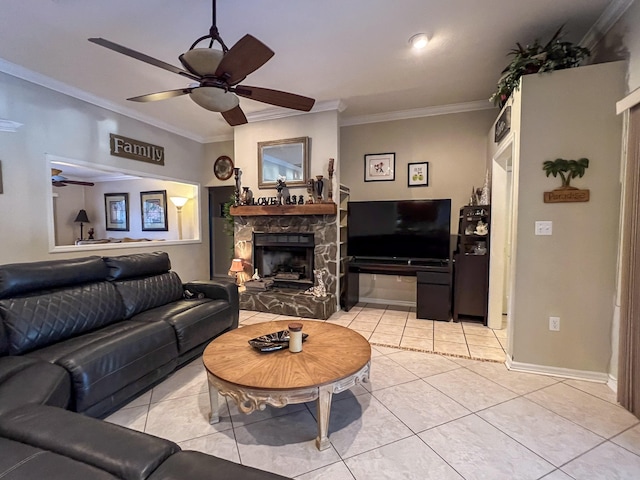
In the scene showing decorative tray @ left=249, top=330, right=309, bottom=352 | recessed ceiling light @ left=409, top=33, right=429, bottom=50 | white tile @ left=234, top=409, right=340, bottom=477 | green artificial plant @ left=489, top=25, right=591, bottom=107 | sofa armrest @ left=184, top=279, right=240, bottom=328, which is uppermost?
recessed ceiling light @ left=409, top=33, right=429, bottom=50

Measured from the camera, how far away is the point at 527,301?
104 inches

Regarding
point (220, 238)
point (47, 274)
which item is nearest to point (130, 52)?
point (47, 274)

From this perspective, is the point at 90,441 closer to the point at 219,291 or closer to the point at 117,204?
the point at 219,291

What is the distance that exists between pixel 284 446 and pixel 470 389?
1521mm

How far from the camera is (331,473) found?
5.07 feet

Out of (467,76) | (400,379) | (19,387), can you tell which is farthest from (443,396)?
(467,76)

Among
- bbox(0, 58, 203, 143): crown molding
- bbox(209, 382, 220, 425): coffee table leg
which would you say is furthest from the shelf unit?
bbox(0, 58, 203, 143): crown molding

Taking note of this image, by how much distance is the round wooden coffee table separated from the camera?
1631mm

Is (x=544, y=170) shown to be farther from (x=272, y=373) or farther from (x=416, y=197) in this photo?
(x=272, y=373)

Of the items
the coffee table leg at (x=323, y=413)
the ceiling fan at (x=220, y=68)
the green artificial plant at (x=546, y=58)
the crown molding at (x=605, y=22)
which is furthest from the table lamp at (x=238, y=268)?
the crown molding at (x=605, y=22)

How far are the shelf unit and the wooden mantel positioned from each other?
13.3 inches

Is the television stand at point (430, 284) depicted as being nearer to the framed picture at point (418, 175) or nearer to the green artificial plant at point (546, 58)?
the framed picture at point (418, 175)

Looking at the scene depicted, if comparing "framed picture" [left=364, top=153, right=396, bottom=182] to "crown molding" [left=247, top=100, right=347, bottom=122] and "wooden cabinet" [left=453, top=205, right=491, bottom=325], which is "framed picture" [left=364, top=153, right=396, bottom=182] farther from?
"wooden cabinet" [left=453, top=205, right=491, bottom=325]

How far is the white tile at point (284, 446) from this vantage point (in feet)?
5.26
